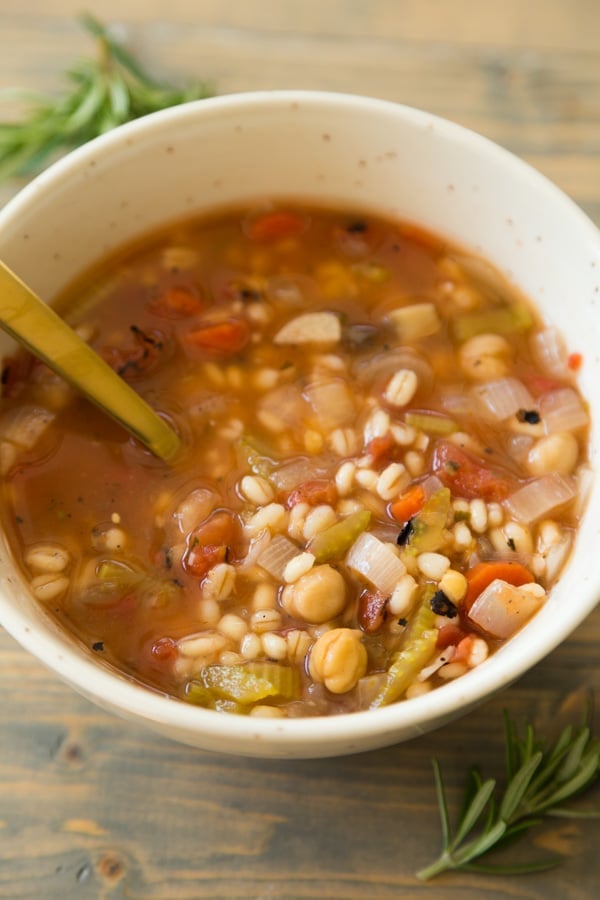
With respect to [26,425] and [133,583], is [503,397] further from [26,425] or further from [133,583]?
[26,425]

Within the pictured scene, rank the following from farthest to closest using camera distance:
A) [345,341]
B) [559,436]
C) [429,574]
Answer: [345,341] < [559,436] < [429,574]

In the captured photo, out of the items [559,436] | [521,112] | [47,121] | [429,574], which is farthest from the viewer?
[521,112]

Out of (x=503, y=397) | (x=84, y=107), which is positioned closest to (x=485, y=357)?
→ (x=503, y=397)

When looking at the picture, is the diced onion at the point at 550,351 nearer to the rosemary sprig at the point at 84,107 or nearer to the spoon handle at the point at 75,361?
the spoon handle at the point at 75,361

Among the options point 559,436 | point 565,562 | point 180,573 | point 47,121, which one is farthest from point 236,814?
point 47,121

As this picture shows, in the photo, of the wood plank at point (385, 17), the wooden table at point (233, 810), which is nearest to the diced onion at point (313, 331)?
the wooden table at point (233, 810)

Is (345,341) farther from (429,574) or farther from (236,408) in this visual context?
(429,574)
